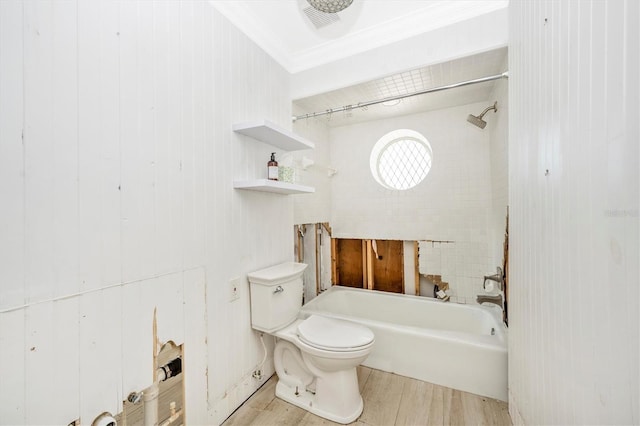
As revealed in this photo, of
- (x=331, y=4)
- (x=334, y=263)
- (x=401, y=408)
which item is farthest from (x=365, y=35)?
(x=401, y=408)

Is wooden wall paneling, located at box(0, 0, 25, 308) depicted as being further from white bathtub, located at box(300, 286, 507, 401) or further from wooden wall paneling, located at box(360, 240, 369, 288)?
wooden wall paneling, located at box(360, 240, 369, 288)

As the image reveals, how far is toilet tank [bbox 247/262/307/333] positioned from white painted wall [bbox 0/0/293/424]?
101 mm

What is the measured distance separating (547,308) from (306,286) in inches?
83.4

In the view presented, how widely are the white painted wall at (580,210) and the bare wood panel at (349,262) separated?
185 cm

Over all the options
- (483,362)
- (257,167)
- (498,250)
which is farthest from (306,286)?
(498,250)

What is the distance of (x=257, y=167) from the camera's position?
1896 millimetres

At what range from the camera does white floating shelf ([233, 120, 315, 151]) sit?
64.8 inches

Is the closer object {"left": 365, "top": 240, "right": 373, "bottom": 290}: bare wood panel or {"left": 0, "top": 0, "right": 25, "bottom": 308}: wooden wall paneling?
{"left": 0, "top": 0, "right": 25, "bottom": 308}: wooden wall paneling

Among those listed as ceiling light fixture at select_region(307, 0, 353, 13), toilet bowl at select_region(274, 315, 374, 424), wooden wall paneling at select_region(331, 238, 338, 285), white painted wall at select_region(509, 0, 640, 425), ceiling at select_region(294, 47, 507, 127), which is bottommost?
toilet bowl at select_region(274, 315, 374, 424)

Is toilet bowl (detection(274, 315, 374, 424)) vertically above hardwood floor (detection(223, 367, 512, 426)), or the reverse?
toilet bowl (detection(274, 315, 374, 424))

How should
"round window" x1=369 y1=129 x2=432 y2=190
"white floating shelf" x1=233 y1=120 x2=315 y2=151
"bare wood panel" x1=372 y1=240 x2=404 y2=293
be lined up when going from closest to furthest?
"white floating shelf" x1=233 y1=120 x2=315 y2=151 → "bare wood panel" x1=372 y1=240 x2=404 y2=293 → "round window" x1=369 y1=129 x2=432 y2=190

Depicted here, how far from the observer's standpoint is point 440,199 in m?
2.68

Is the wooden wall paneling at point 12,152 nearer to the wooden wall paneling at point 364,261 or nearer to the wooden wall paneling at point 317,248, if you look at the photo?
the wooden wall paneling at point 317,248

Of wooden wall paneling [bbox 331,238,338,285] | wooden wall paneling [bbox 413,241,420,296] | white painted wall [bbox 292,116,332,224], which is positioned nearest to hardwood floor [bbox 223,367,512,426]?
wooden wall paneling [bbox 413,241,420,296]
